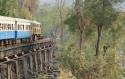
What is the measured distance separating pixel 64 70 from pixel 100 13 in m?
14.5

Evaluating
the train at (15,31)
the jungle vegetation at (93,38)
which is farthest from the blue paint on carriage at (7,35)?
the jungle vegetation at (93,38)

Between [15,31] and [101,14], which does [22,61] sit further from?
[101,14]

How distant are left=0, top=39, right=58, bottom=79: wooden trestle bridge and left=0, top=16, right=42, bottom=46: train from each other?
2.89ft

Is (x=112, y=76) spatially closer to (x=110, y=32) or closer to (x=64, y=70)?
(x=64, y=70)

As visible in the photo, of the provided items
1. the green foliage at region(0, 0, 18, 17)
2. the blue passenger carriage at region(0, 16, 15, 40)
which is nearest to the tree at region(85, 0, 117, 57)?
the green foliage at region(0, 0, 18, 17)

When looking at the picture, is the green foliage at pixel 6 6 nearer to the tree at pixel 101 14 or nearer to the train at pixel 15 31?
the train at pixel 15 31

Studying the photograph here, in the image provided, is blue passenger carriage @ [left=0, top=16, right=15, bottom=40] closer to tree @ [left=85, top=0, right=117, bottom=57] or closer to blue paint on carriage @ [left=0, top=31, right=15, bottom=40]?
blue paint on carriage @ [left=0, top=31, right=15, bottom=40]

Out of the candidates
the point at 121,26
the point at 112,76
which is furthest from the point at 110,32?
the point at 112,76

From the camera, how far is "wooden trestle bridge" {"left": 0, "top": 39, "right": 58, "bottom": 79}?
24.6m

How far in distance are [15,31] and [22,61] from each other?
11.6 feet

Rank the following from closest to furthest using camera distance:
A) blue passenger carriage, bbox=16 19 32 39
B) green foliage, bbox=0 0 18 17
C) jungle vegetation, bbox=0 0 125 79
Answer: jungle vegetation, bbox=0 0 125 79
blue passenger carriage, bbox=16 19 32 39
green foliage, bbox=0 0 18 17

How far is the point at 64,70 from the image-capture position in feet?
104

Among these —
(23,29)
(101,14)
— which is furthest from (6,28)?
(101,14)

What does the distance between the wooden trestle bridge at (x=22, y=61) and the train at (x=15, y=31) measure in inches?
34.7
